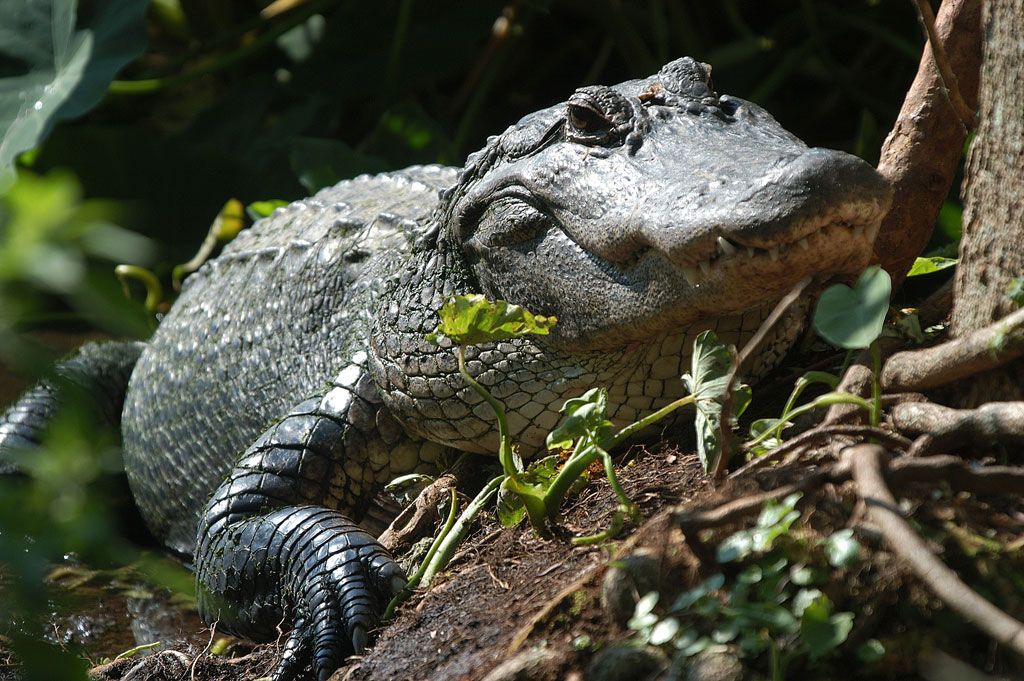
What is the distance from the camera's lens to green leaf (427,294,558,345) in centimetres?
225

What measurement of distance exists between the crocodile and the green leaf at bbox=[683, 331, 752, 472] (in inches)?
3.1

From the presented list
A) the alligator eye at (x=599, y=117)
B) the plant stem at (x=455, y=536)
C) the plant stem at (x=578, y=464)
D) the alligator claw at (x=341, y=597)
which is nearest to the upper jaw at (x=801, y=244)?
the plant stem at (x=578, y=464)

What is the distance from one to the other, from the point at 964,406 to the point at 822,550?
50cm

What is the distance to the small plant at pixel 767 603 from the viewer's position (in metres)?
1.62

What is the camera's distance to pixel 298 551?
2738 millimetres

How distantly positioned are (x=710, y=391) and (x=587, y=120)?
747mm

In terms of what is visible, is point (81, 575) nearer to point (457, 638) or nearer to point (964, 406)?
point (457, 638)

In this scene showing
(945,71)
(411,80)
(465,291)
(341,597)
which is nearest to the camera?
(945,71)

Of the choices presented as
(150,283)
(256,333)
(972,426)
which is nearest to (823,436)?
(972,426)

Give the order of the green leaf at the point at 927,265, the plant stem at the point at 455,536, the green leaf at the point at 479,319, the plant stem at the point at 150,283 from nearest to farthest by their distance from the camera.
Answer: the green leaf at the point at 479,319, the plant stem at the point at 455,536, the green leaf at the point at 927,265, the plant stem at the point at 150,283

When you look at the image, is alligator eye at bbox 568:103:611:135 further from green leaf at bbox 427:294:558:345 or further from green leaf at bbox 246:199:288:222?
green leaf at bbox 246:199:288:222

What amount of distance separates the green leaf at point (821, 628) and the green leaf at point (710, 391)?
0.54 meters

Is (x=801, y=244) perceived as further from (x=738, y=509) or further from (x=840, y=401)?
(x=738, y=509)

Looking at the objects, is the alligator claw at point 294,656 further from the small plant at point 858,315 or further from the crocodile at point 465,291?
the small plant at point 858,315
